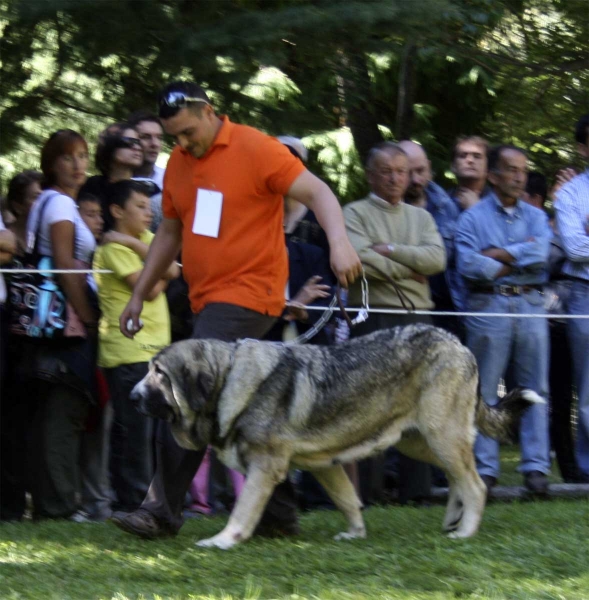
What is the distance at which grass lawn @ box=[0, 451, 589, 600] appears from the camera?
15.7ft

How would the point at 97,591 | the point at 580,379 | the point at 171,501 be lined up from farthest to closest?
the point at 580,379 < the point at 171,501 < the point at 97,591

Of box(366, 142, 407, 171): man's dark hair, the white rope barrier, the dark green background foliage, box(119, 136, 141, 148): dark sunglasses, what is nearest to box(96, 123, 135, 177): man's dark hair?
box(119, 136, 141, 148): dark sunglasses

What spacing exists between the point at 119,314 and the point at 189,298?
839 mm

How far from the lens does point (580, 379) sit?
27.3ft

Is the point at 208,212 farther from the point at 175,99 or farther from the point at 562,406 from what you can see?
the point at 562,406

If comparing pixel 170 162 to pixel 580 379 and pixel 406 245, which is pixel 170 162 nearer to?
pixel 406 245

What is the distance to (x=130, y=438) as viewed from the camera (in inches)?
281

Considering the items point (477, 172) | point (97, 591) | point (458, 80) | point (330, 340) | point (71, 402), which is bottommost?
point (97, 591)

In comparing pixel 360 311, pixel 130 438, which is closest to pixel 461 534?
pixel 360 311

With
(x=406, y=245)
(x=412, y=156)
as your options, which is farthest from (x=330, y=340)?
(x=412, y=156)

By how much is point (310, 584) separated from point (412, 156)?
14.1 feet

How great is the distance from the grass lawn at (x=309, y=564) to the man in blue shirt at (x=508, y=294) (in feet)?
4.48

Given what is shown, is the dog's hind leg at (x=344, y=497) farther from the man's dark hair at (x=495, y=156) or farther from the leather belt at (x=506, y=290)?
the man's dark hair at (x=495, y=156)

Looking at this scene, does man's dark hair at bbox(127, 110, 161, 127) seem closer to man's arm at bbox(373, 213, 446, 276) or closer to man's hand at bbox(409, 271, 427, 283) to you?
man's arm at bbox(373, 213, 446, 276)
